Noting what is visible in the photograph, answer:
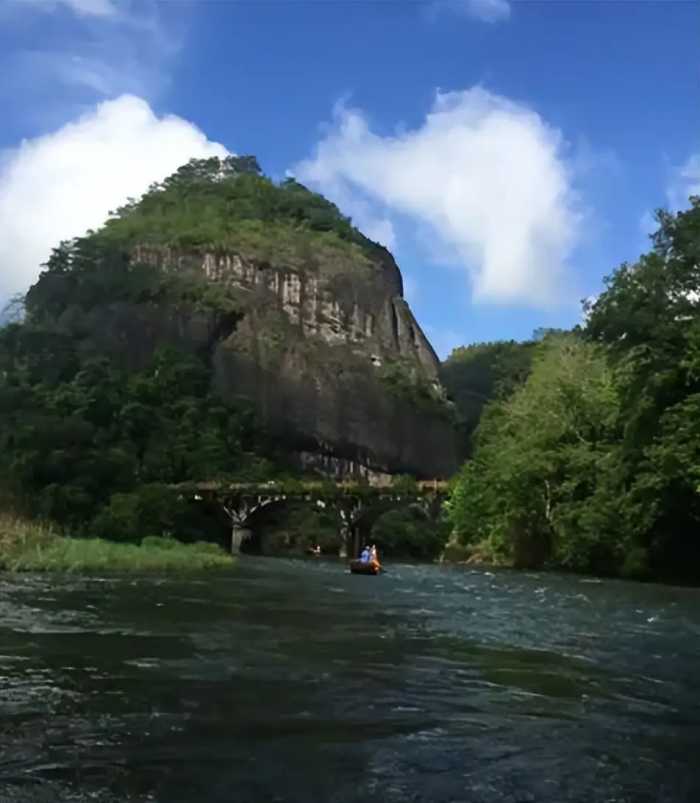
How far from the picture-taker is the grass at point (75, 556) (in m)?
37.6

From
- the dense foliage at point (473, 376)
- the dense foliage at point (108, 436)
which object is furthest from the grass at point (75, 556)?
the dense foliage at point (473, 376)

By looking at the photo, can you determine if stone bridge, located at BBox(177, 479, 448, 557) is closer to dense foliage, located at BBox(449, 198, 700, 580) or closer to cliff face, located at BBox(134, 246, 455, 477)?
cliff face, located at BBox(134, 246, 455, 477)

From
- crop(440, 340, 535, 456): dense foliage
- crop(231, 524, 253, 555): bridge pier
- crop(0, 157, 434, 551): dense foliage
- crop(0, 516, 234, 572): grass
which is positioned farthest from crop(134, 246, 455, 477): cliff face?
crop(0, 516, 234, 572): grass

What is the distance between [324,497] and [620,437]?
143 ft

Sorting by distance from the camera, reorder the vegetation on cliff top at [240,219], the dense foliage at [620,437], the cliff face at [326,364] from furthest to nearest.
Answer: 1. the vegetation on cliff top at [240,219]
2. the cliff face at [326,364]
3. the dense foliage at [620,437]

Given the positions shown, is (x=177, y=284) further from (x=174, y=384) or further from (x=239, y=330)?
(x=174, y=384)

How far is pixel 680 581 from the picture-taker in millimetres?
44156

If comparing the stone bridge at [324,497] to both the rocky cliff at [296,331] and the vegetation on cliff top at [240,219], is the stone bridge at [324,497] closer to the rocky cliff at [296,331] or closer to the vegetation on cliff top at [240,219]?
the rocky cliff at [296,331]

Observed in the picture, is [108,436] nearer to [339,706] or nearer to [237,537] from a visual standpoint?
[237,537]

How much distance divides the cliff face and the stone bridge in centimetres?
2837

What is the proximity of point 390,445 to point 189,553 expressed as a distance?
254ft

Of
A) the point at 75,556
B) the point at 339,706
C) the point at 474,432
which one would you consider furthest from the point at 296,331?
the point at 339,706

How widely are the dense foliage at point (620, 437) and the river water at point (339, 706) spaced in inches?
713

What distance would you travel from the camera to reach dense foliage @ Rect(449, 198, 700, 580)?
41.0 m
